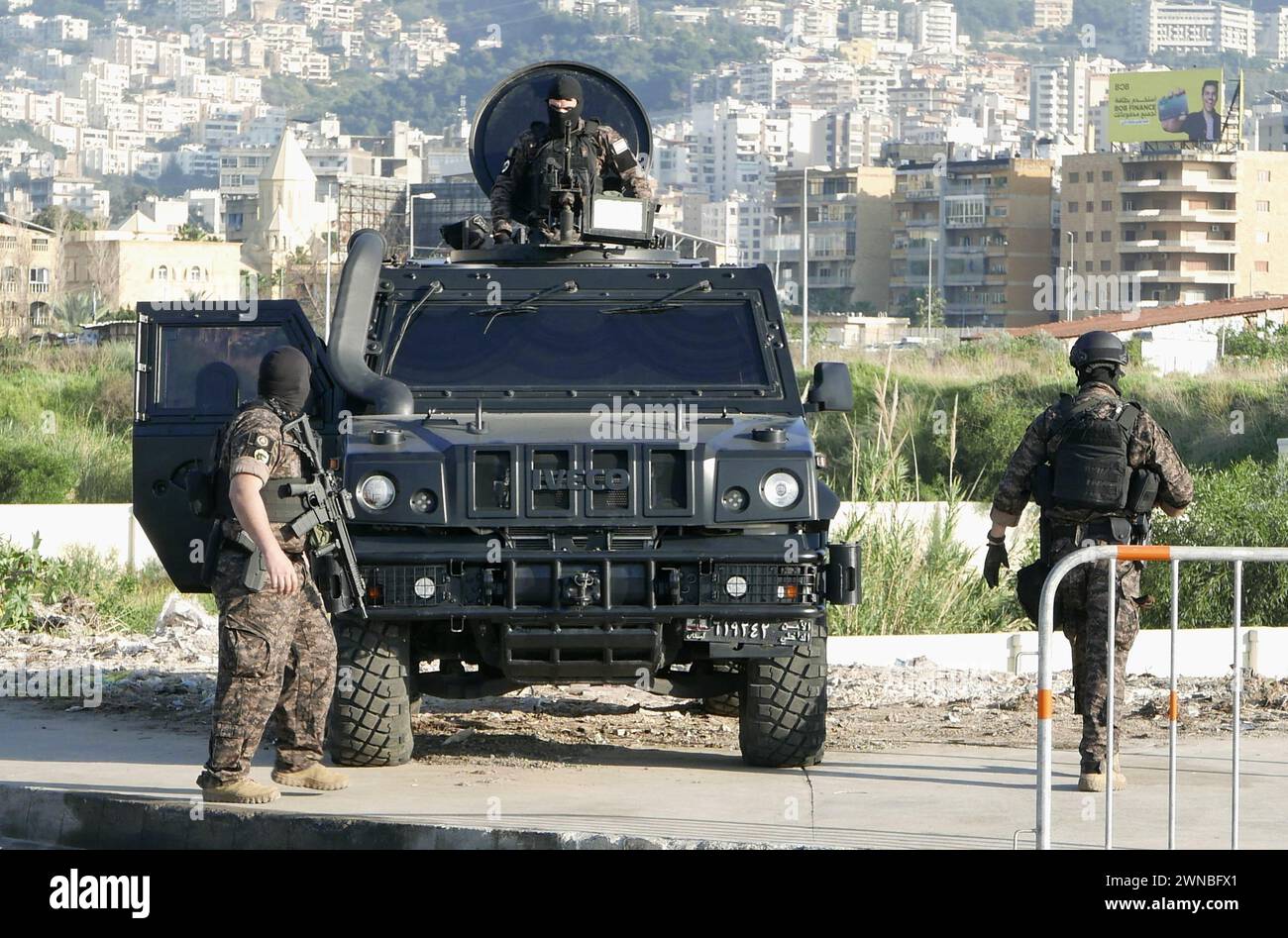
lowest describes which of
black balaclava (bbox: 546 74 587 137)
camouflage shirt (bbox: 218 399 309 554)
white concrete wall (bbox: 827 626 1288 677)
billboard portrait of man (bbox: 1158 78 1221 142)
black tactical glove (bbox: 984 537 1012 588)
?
white concrete wall (bbox: 827 626 1288 677)

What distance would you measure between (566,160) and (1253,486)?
27.2 feet

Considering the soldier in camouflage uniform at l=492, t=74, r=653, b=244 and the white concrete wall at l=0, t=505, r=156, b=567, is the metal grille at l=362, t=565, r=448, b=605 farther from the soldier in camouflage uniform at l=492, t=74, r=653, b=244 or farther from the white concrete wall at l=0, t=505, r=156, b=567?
the white concrete wall at l=0, t=505, r=156, b=567

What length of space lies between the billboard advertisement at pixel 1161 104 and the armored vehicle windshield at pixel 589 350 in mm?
132587

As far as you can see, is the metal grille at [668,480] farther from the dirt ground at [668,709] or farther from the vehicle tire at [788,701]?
the dirt ground at [668,709]

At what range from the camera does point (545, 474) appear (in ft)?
27.1

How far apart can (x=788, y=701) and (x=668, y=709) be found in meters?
1.67

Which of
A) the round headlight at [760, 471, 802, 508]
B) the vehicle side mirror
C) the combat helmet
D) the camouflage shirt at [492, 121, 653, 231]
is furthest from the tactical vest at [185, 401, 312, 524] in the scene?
the camouflage shirt at [492, 121, 653, 231]

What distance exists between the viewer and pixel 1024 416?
30359 mm

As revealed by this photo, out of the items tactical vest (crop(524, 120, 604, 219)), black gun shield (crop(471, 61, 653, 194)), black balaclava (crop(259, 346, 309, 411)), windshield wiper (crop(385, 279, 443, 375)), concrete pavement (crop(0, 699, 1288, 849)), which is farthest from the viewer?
black gun shield (crop(471, 61, 653, 194))

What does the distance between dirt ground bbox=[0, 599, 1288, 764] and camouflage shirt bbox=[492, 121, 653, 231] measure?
8.74 ft

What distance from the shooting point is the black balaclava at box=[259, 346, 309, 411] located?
25.2ft

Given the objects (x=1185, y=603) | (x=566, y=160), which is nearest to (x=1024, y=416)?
(x=1185, y=603)

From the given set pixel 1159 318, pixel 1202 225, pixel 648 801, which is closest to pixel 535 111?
pixel 648 801

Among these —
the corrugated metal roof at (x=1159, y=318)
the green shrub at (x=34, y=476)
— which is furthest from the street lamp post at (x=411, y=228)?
the corrugated metal roof at (x=1159, y=318)
